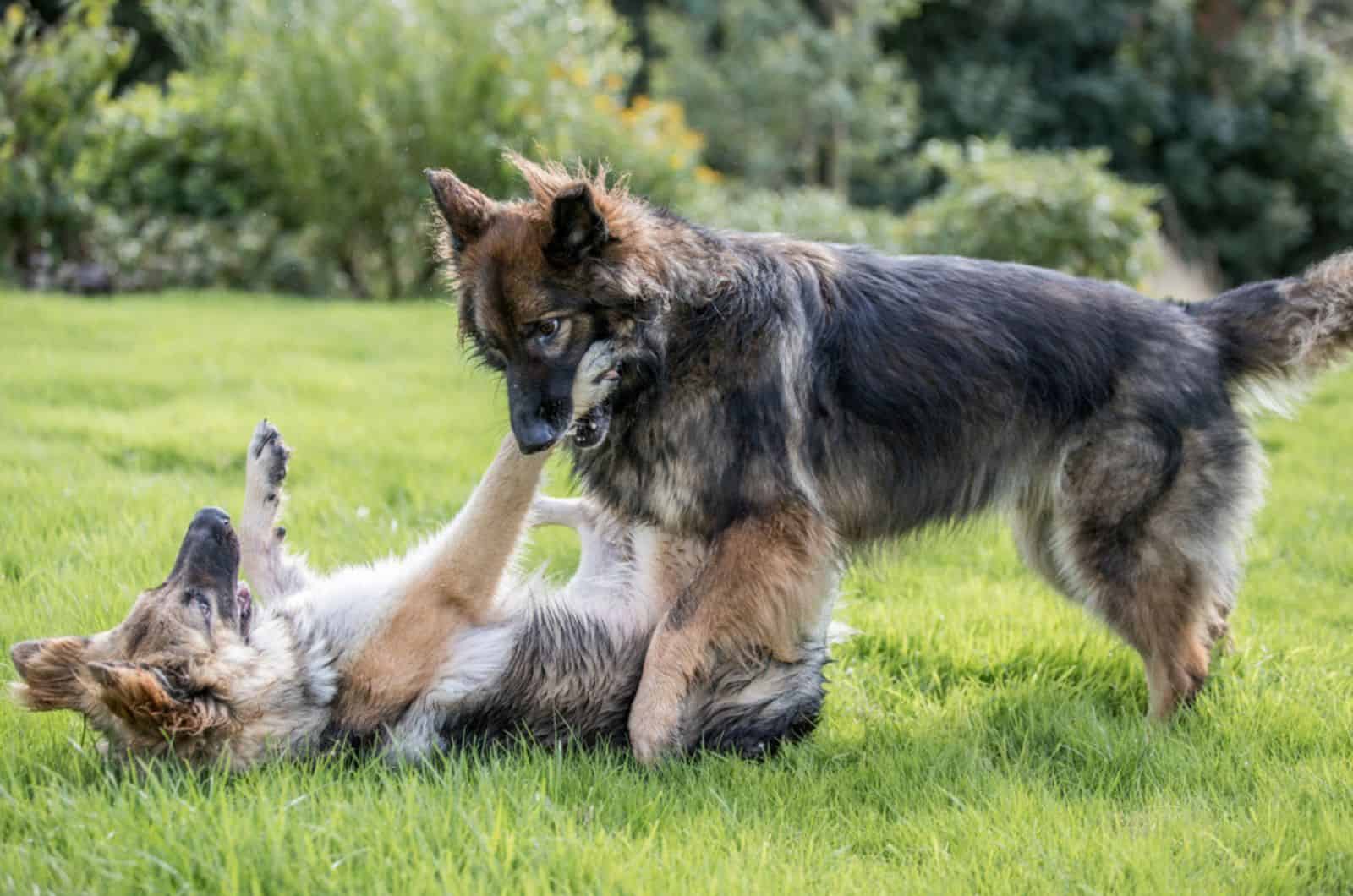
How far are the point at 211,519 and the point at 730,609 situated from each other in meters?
1.78

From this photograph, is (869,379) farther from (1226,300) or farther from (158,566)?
(158,566)

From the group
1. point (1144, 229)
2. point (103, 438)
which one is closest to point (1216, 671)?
point (103, 438)

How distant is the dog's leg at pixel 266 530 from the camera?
4.85 m

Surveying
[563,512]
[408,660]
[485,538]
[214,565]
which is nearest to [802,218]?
[563,512]

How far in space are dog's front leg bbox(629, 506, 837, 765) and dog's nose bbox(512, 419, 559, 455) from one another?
2.33 feet

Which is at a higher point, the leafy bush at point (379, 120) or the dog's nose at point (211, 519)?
the leafy bush at point (379, 120)

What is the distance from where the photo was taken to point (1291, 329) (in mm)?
4480

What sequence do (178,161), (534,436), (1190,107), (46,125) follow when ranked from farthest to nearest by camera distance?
(1190,107)
(178,161)
(46,125)
(534,436)

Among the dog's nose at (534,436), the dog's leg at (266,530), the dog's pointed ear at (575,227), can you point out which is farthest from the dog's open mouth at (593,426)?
the dog's leg at (266,530)

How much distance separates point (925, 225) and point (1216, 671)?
9009mm

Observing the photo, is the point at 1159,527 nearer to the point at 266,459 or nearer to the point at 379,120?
the point at 266,459

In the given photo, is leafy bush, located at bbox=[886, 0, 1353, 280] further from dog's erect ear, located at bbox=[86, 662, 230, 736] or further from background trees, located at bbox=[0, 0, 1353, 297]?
dog's erect ear, located at bbox=[86, 662, 230, 736]

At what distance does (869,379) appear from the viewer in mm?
4359

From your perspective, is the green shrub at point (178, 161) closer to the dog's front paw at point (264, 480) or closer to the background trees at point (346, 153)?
the background trees at point (346, 153)
